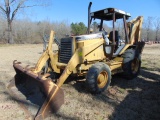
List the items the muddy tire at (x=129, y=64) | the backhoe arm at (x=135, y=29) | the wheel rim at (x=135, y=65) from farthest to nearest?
the backhoe arm at (x=135, y=29)
the wheel rim at (x=135, y=65)
the muddy tire at (x=129, y=64)

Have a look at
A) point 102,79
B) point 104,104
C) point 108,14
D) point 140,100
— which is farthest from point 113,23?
point 104,104

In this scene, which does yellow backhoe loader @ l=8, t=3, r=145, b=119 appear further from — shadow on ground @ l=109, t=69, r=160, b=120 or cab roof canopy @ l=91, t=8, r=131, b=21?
shadow on ground @ l=109, t=69, r=160, b=120

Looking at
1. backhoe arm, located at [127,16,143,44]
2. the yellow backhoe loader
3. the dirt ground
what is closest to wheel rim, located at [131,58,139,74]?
the yellow backhoe loader

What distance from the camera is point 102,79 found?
17.7ft

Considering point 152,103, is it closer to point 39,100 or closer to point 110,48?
point 110,48

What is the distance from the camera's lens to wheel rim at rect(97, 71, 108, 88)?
5306mm

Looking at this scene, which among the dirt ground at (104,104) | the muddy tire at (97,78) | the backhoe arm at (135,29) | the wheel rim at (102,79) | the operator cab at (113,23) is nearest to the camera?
the dirt ground at (104,104)

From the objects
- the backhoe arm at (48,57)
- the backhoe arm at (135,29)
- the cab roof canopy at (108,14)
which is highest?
the cab roof canopy at (108,14)

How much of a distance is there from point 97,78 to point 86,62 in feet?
2.06

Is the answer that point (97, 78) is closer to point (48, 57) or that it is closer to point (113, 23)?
point (48, 57)

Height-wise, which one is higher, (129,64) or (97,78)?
(129,64)

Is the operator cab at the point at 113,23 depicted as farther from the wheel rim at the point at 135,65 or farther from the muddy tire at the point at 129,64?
the wheel rim at the point at 135,65

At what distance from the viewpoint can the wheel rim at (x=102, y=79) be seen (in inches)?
209

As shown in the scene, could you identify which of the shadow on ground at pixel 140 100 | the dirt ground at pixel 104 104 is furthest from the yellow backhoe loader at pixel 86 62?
the shadow on ground at pixel 140 100
